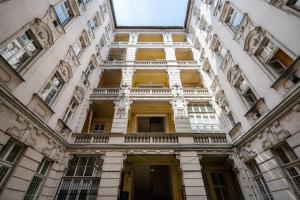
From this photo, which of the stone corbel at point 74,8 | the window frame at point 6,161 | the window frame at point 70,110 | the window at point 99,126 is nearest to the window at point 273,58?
the window frame at point 6,161

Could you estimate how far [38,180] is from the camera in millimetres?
7816

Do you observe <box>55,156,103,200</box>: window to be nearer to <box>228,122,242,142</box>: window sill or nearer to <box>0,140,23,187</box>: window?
<box>0,140,23,187</box>: window

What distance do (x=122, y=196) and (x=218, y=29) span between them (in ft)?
46.0

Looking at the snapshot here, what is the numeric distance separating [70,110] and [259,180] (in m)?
11.6

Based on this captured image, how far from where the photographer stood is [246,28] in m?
9.08

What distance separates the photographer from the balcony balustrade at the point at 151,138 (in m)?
10.5

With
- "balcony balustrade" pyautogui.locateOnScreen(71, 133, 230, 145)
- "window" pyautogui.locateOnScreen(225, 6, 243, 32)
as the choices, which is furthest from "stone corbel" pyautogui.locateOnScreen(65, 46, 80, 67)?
"window" pyautogui.locateOnScreen(225, 6, 243, 32)

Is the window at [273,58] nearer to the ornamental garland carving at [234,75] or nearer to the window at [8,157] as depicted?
the ornamental garland carving at [234,75]

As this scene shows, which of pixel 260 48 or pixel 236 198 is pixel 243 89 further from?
pixel 236 198

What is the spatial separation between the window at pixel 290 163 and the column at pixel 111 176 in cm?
765

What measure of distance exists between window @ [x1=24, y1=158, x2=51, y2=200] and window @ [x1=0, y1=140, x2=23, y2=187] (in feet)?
4.90

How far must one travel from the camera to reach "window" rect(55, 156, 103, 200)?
877 centimetres

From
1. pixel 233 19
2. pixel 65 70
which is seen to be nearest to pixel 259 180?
pixel 233 19

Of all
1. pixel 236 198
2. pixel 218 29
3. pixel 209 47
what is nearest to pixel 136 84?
pixel 209 47
